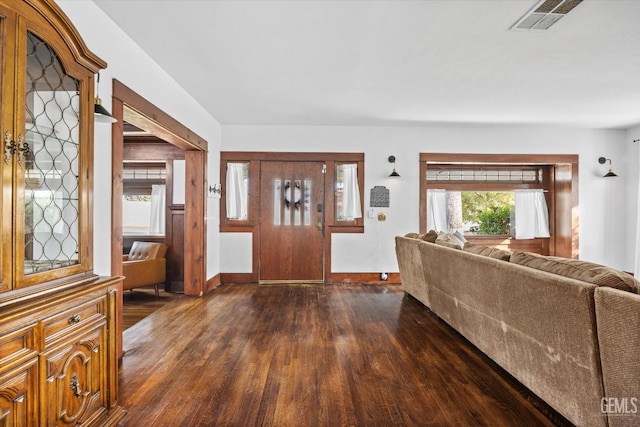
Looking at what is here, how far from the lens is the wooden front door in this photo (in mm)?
5555

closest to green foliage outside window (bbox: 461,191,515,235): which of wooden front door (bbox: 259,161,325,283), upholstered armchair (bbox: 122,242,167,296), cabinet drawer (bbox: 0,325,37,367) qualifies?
wooden front door (bbox: 259,161,325,283)

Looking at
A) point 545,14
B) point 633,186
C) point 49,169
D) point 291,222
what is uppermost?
point 545,14

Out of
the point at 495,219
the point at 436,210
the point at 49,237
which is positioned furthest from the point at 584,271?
the point at 495,219

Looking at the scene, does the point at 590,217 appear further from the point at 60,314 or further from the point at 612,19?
the point at 60,314

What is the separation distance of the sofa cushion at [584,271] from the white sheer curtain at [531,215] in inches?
178

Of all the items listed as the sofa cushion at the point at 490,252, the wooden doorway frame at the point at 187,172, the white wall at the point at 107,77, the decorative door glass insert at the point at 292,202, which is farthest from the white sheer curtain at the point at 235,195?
the sofa cushion at the point at 490,252

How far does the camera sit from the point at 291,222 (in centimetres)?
557

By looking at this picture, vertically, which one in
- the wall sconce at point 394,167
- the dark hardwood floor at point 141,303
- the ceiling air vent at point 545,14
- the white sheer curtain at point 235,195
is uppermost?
the ceiling air vent at point 545,14

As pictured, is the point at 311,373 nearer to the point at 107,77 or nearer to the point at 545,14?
the point at 107,77

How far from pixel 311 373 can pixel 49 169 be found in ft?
6.58

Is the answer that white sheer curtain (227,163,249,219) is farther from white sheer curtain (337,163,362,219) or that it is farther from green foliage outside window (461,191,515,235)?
green foliage outside window (461,191,515,235)

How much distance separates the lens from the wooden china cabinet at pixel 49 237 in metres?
1.29

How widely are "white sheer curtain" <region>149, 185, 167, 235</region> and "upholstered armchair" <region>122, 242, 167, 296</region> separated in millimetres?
512

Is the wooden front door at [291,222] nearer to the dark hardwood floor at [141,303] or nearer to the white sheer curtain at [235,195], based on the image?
the white sheer curtain at [235,195]
